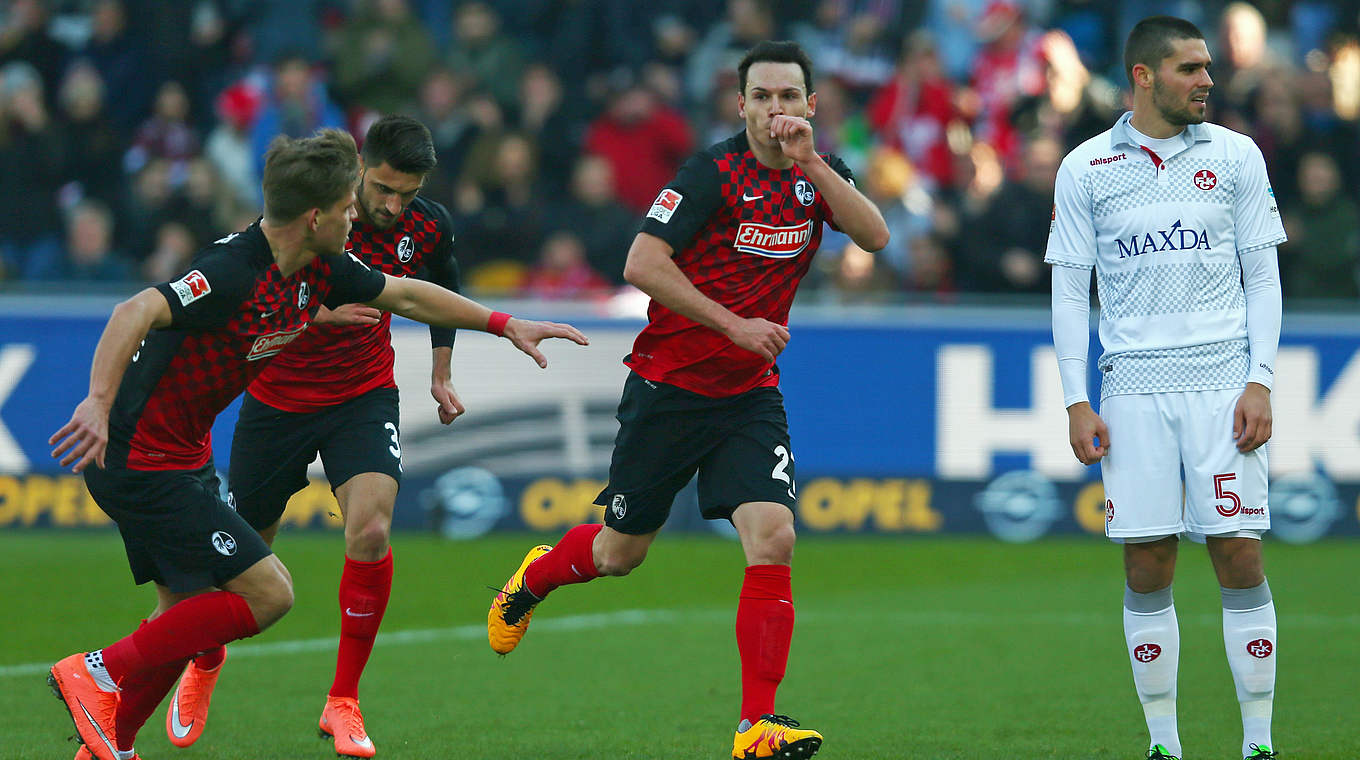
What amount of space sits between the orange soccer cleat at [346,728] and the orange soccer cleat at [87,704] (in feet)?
2.93

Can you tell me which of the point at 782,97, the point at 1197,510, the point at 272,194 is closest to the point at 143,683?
the point at 272,194

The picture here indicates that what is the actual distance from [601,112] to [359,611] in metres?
10.8

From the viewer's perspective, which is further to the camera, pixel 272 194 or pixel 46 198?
pixel 46 198

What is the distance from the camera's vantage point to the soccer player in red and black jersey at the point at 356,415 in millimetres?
6719

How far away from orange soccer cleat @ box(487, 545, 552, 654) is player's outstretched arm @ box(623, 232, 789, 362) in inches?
64.0

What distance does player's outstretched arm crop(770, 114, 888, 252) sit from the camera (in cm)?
586

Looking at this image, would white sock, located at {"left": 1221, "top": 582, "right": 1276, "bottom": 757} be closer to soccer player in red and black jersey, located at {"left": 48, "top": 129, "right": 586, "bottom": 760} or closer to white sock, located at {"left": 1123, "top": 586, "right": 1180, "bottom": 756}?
white sock, located at {"left": 1123, "top": 586, "right": 1180, "bottom": 756}

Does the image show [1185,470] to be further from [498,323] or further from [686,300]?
[498,323]

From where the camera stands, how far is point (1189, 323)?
584cm

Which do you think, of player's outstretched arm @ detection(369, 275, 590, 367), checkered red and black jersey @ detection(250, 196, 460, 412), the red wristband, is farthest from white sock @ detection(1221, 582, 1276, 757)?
checkered red and black jersey @ detection(250, 196, 460, 412)

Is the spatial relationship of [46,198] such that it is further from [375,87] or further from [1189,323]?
[1189,323]

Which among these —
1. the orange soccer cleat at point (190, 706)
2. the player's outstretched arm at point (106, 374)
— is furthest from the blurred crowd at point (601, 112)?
the player's outstretched arm at point (106, 374)

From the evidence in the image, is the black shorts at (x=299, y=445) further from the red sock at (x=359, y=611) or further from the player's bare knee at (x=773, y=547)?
the player's bare knee at (x=773, y=547)

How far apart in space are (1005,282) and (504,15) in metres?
6.86
